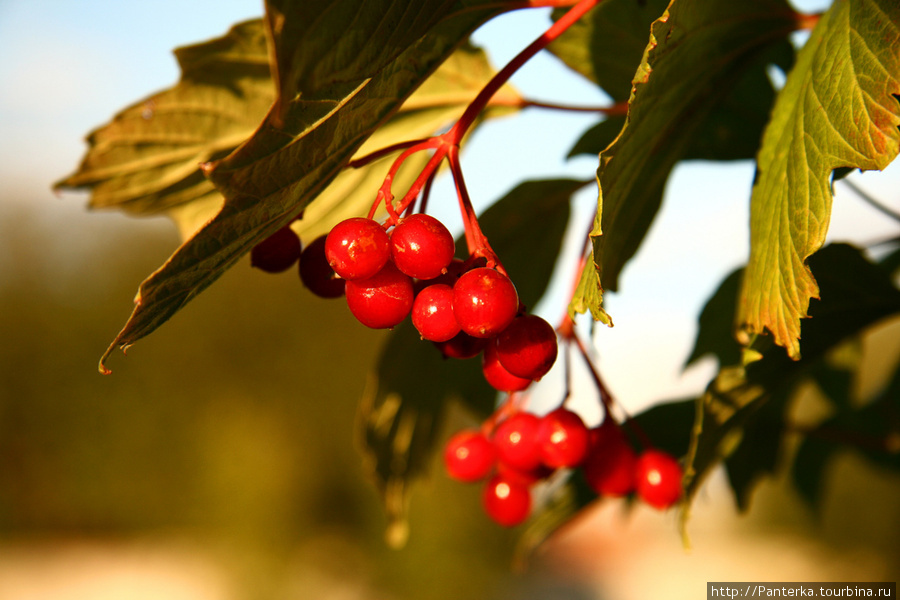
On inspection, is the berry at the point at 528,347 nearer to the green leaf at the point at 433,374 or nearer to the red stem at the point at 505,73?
the red stem at the point at 505,73

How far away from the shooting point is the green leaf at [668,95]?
0.38m

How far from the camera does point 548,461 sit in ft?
2.05

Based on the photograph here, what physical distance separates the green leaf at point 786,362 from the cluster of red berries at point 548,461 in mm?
66

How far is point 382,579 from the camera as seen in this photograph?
407 inches

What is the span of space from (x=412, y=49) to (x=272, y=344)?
12439 mm

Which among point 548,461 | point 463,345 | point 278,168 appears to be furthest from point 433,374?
point 278,168

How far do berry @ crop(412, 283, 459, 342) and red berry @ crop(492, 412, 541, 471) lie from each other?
0.96ft

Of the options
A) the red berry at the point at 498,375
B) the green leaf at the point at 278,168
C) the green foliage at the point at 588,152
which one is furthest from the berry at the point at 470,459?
the green leaf at the point at 278,168

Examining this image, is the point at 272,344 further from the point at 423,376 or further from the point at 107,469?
the point at 423,376

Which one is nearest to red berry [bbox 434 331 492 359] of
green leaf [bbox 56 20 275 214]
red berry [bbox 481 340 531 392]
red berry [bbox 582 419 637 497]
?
red berry [bbox 481 340 531 392]

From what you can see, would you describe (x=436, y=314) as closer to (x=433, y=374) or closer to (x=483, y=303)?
(x=483, y=303)

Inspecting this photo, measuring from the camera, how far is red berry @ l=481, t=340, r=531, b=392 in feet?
1.41

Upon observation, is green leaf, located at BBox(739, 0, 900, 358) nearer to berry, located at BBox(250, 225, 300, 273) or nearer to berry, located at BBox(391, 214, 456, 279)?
berry, located at BBox(391, 214, 456, 279)

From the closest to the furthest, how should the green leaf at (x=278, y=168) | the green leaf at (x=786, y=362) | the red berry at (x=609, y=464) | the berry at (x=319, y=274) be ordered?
the green leaf at (x=278, y=168), the berry at (x=319, y=274), the green leaf at (x=786, y=362), the red berry at (x=609, y=464)
